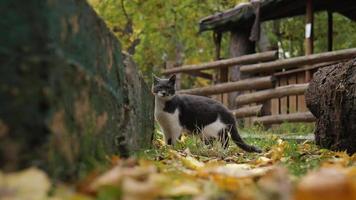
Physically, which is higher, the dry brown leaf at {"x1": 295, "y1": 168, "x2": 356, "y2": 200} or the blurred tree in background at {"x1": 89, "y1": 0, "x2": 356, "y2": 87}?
Answer: the blurred tree in background at {"x1": 89, "y1": 0, "x2": 356, "y2": 87}

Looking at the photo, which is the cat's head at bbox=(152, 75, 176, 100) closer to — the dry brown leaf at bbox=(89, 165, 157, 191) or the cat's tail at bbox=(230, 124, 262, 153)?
the cat's tail at bbox=(230, 124, 262, 153)

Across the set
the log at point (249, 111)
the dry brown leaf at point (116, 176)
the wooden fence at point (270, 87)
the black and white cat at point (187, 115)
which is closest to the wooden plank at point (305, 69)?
the wooden fence at point (270, 87)

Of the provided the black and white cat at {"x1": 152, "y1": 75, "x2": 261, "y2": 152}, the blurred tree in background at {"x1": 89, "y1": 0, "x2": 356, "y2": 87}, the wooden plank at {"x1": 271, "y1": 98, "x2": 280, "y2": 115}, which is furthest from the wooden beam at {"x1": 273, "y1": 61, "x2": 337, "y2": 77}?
the blurred tree in background at {"x1": 89, "y1": 0, "x2": 356, "y2": 87}

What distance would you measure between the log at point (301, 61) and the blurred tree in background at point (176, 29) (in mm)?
4851

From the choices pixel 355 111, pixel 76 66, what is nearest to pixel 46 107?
pixel 76 66

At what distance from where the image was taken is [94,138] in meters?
2.40

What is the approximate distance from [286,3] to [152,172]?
10586mm

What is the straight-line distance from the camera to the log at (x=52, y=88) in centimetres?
176

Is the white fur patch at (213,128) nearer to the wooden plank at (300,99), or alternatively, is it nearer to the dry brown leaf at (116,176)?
the wooden plank at (300,99)

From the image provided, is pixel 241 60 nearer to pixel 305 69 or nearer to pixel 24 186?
pixel 305 69

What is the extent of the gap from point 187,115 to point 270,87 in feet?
16.5

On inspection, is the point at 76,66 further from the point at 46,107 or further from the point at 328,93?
the point at 328,93

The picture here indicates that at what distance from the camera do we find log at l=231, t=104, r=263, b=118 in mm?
12250

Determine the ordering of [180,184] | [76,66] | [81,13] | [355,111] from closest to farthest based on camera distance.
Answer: [180,184] < [76,66] < [81,13] < [355,111]
